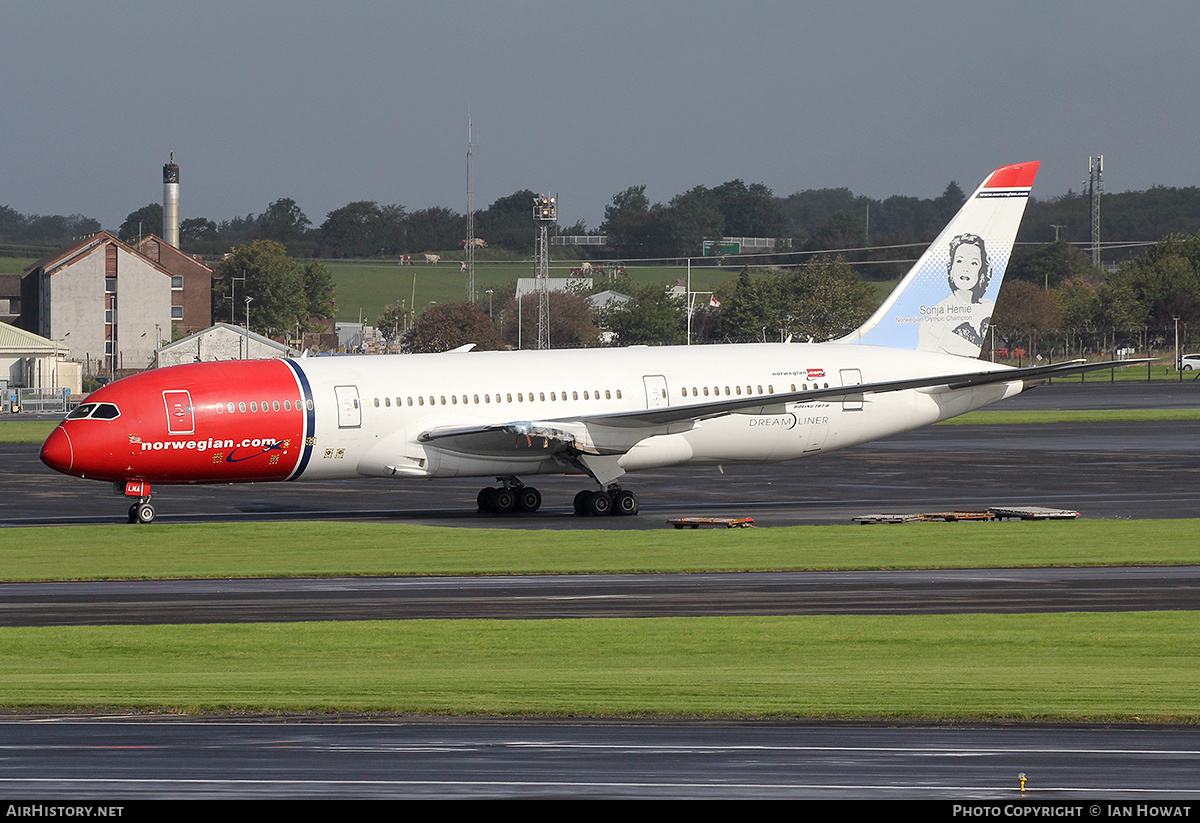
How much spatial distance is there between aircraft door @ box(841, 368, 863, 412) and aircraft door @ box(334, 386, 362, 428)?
13823 mm

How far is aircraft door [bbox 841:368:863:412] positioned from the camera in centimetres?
4462

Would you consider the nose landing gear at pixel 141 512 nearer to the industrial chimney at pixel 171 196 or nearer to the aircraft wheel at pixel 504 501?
the aircraft wheel at pixel 504 501

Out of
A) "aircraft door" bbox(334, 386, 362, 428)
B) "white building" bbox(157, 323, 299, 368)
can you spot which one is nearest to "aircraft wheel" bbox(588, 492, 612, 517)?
"aircraft door" bbox(334, 386, 362, 428)

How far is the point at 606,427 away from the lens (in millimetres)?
42000

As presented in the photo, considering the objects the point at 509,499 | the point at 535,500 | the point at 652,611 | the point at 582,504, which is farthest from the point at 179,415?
the point at 652,611

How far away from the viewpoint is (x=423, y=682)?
1889 centimetres

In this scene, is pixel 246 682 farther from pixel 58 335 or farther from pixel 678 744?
pixel 58 335

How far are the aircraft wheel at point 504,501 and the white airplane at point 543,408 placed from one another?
0.04 m

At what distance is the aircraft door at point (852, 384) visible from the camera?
44625mm

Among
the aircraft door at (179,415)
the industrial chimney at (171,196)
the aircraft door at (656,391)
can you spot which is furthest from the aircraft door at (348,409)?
the industrial chimney at (171,196)

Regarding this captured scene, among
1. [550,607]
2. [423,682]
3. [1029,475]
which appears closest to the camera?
[423,682]
